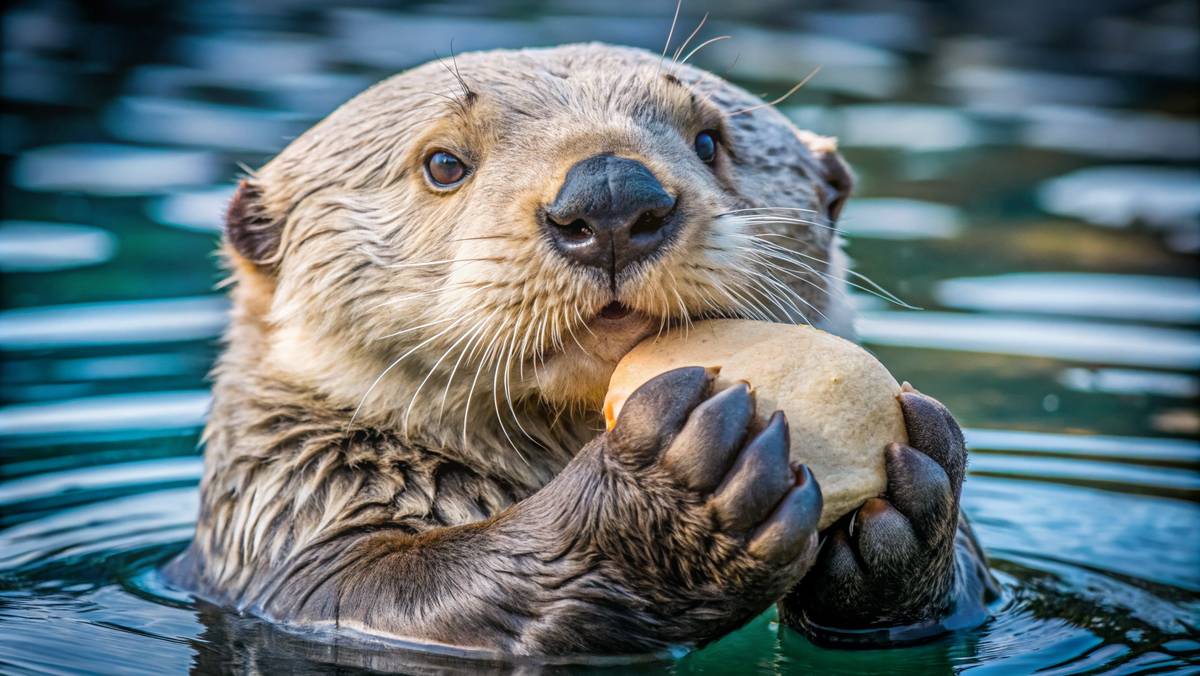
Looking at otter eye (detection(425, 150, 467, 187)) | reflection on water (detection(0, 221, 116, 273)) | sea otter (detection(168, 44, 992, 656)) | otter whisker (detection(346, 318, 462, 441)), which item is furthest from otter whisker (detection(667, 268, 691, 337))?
reflection on water (detection(0, 221, 116, 273))

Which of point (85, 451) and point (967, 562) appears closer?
point (967, 562)

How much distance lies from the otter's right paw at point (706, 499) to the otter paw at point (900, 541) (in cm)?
32

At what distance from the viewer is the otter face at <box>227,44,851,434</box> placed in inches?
168

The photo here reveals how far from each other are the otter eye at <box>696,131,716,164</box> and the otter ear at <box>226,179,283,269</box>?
1.37m

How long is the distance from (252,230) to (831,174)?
1.98 meters

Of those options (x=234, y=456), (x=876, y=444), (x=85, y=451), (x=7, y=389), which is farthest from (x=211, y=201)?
(x=876, y=444)

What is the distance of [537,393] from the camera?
4.73 m

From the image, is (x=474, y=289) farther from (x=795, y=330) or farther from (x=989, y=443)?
(x=989, y=443)

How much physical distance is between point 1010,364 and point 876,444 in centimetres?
458

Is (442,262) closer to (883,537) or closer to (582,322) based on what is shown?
(582,322)

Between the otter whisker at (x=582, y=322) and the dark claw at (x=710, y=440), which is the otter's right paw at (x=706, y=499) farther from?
the otter whisker at (x=582, y=322)

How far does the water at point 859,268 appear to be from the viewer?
5238mm

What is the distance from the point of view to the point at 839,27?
55.5 ft

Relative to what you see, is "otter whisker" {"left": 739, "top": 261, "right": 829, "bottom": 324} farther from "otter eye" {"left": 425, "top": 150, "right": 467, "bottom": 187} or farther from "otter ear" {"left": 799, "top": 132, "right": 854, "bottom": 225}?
"otter eye" {"left": 425, "top": 150, "right": 467, "bottom": 187}
